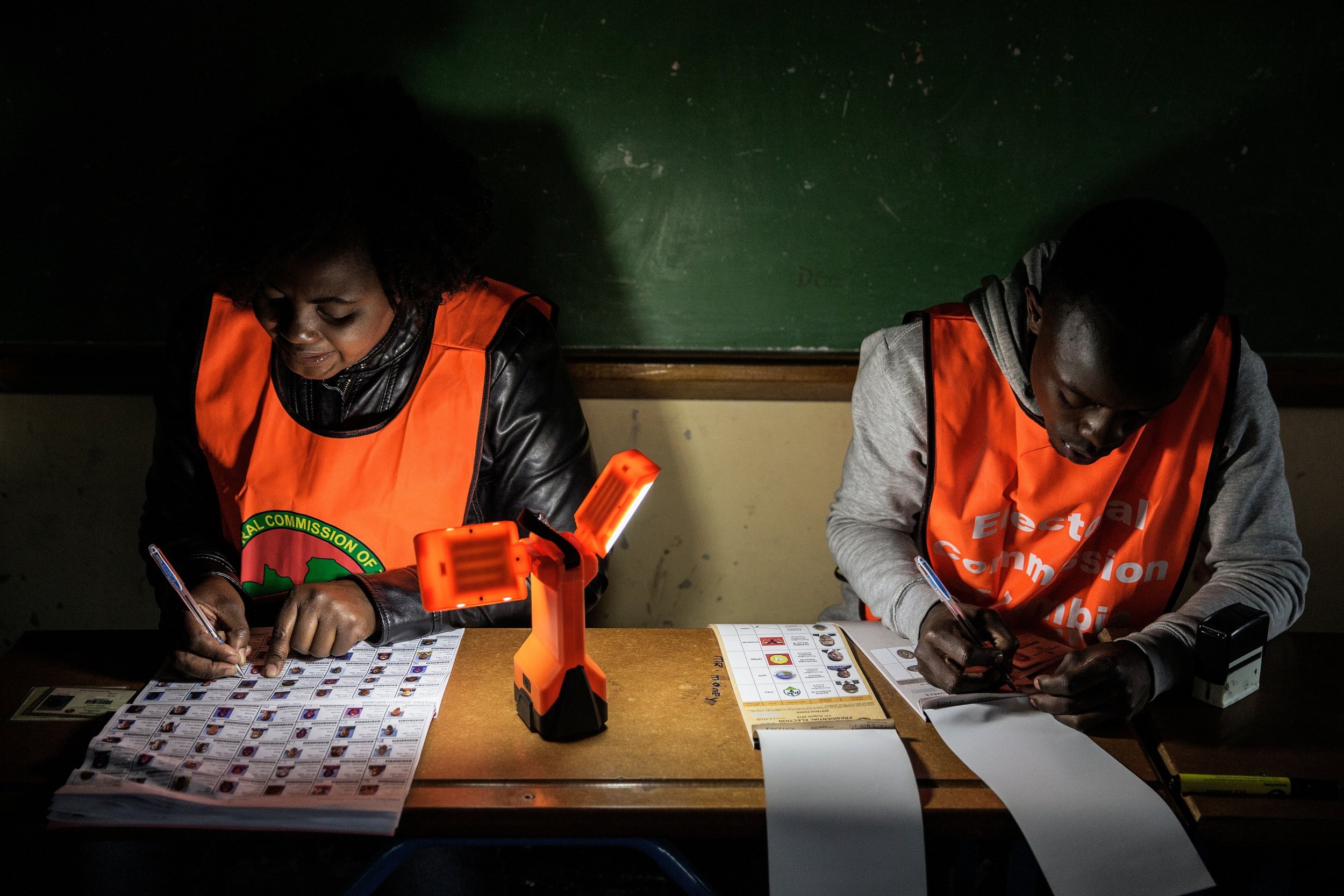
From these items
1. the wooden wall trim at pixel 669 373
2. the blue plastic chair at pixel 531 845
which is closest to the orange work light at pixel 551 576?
the blue plastic chair at pixel 531 845

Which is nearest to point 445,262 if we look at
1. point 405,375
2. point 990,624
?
point 405,375

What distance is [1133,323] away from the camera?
1.15 meters

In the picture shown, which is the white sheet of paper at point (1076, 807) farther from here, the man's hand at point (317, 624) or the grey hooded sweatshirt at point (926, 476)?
the man's hand at point (317, 624)

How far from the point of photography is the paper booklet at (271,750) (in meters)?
0.96

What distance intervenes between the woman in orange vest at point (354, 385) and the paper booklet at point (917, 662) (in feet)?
1.58

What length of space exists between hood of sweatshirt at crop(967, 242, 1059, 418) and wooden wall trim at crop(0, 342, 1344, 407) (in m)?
0.45

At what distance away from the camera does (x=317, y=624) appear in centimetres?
126

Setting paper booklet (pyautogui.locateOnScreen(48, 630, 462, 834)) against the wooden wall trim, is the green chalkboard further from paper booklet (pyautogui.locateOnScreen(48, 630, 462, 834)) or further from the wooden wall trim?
paper booklet (pyautogui.locateOnScreen(48, 630, 462, 834))

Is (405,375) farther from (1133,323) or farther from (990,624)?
(1133,323)

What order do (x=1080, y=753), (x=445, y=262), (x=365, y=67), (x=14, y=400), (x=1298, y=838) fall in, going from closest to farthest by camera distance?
(x=1298, y=838), (x=1080, y=753), (x=445, y=262), (x=365, y=67), (x=14, y=400)

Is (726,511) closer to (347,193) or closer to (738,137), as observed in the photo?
(738,137)

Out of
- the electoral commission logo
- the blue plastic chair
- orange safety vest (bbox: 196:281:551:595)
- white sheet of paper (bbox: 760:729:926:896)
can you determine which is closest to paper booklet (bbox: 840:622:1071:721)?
white sheet of paper (bbox: 760:729:926:896)

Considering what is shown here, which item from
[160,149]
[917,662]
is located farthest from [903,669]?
[160,149]

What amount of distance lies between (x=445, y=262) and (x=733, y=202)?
636 mm
